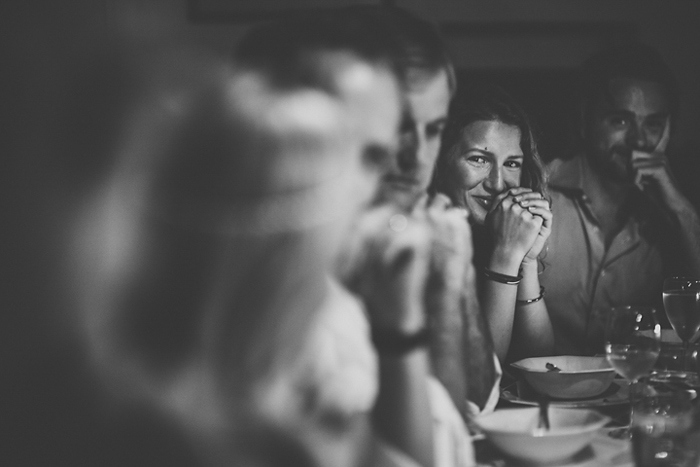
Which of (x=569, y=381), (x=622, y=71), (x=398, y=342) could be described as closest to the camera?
(x=398, y=342)

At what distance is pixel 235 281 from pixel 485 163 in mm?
640

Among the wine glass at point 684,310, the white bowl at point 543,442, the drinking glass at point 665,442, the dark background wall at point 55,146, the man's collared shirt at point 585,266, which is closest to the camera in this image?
the drinking glass at point 665,442

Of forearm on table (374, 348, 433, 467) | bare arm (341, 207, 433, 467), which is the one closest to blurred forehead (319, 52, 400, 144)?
bare arm (341, 207, 433, 467)

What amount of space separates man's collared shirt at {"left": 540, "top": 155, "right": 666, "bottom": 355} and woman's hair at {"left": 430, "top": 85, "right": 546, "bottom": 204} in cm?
6

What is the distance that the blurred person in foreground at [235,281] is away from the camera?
899 mm

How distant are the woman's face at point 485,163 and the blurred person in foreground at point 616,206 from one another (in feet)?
0.42

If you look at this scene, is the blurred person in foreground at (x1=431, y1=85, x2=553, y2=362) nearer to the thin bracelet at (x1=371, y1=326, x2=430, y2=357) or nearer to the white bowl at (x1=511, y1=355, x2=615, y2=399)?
the white bowl at (x1=511, y1=355, x2=615, y2=399)

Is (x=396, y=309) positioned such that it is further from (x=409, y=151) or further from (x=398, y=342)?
(x=409, y=151)

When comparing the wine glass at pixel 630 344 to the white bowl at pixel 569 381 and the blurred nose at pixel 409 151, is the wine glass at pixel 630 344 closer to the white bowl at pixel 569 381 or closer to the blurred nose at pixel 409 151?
the white bowl at pixel 569 381

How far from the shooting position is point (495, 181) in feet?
4.34

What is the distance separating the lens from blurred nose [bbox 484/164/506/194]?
1.32 metres

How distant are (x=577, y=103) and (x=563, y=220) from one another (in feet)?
0.87

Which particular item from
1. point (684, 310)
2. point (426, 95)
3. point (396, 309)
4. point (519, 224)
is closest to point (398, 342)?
point (396, 309)

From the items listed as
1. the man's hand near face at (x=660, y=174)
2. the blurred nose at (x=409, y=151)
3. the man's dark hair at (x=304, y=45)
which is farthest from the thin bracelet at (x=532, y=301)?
the man's dark hair at (x=304, y=45)
